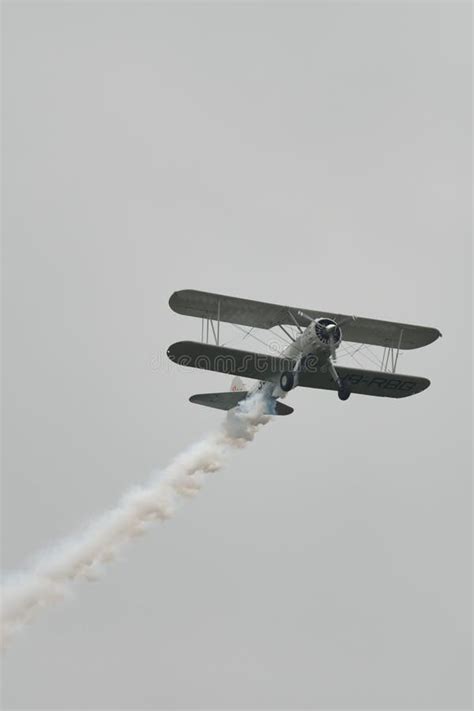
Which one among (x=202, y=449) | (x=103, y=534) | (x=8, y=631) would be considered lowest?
(x=8, y=631)

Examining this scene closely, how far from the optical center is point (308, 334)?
3938 cm

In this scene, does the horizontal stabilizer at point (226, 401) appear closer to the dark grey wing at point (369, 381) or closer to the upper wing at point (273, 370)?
the upper wing at point (273, 370)

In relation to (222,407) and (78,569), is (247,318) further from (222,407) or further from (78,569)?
(78,569)

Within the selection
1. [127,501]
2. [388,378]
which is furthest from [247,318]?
[127,501]

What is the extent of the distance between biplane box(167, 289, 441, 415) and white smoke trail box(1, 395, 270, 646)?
A: 131 cm

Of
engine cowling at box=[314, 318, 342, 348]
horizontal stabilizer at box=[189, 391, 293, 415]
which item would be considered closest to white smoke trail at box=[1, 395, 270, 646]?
horizontal stabilizer at box=[189, 391, 293, 415]

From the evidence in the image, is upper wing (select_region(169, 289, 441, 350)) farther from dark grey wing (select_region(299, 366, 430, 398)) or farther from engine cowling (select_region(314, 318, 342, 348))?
engine cowling (select_region(314, 318, 342, 348))

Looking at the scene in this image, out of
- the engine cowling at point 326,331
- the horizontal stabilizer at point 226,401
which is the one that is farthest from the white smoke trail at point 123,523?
the engine cowling at point 326,331

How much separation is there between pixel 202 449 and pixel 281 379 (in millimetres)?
6399

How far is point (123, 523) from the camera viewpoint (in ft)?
148

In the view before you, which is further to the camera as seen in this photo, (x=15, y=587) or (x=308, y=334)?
(x=15, y=587)

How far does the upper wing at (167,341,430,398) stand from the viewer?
3928cm

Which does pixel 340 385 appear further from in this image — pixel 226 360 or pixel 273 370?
pixel 226 360

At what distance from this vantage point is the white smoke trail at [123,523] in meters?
43.3
